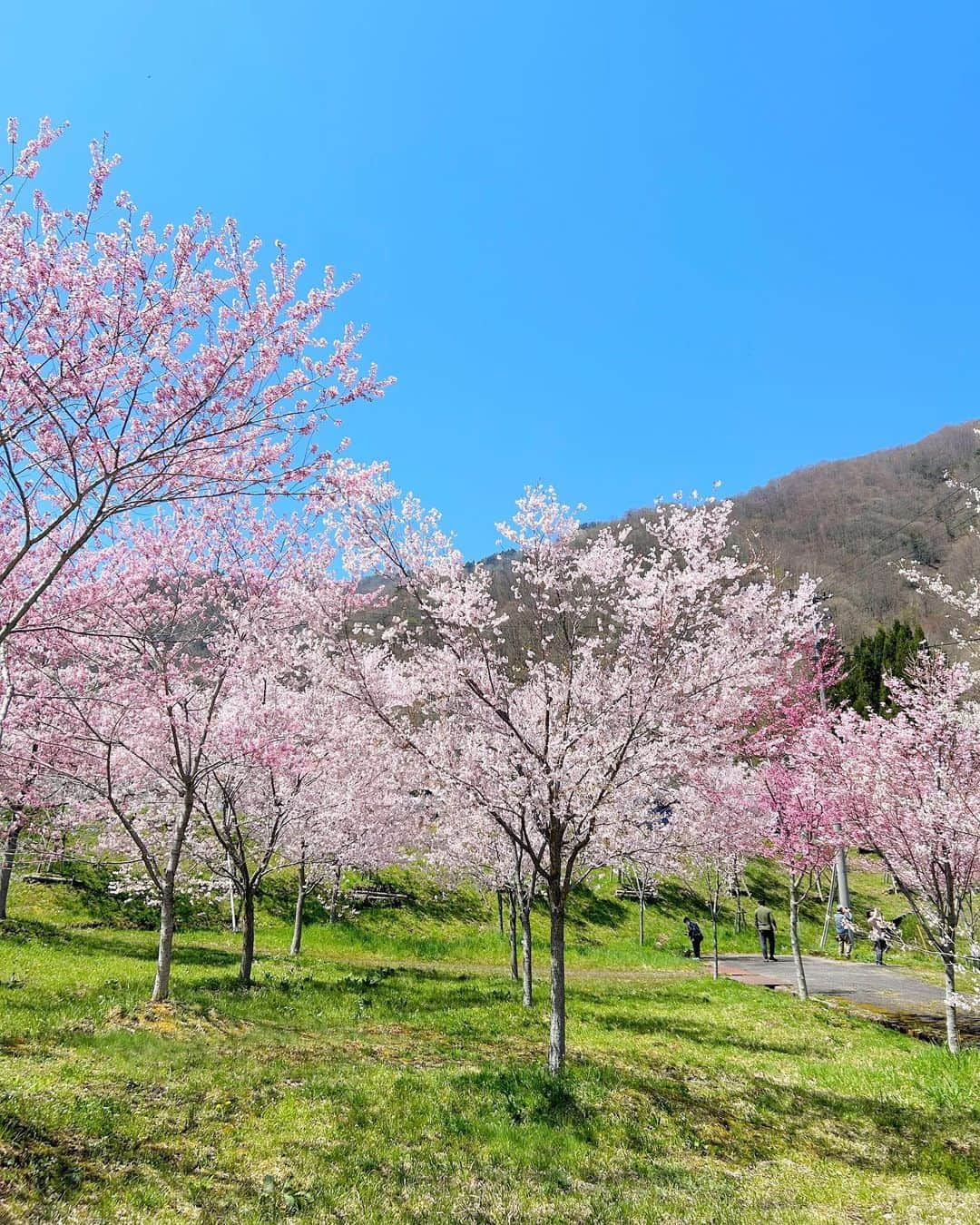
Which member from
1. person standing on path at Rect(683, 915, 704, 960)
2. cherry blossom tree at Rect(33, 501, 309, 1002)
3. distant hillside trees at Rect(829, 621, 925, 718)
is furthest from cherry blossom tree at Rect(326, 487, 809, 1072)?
distant hillside trees at Rect(829, 621, 925, 718)

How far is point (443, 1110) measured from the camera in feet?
23.6

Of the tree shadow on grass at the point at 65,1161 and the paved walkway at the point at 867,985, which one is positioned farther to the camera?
the paved walkway at the point at 867,985

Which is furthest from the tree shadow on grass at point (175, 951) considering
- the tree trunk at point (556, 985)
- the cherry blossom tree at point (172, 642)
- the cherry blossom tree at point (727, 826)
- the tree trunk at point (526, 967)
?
the cherry blossom tree at point (727, 826)

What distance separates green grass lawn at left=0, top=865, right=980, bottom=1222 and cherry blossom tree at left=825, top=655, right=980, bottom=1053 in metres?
2.11

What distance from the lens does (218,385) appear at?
6.61 meters

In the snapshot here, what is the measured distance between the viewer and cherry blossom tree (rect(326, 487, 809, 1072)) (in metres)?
8.69

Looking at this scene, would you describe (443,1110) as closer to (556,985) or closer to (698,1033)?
(556,985)

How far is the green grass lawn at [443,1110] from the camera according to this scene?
5.48m

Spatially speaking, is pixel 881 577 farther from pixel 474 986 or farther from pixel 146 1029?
pixel 146 1029

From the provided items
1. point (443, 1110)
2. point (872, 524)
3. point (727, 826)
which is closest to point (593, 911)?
point (727, 826)

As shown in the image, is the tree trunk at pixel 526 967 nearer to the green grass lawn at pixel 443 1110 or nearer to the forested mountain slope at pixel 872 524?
the green grass lawn at pixel 443 1110

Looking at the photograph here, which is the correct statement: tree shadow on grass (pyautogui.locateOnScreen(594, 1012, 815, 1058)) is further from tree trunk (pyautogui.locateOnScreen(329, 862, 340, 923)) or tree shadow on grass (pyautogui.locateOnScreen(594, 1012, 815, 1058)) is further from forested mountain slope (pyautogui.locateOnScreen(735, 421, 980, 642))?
forested mountain slope (pyautogui.locateOnScreen(735, 421, 980, 642))

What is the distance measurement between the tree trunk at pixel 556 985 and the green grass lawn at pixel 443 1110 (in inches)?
17.2

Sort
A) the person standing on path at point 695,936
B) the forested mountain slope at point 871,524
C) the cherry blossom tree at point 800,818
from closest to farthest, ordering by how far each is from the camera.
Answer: the cherry blossom tree at point 800,818 → the person standing on path at point 695,936 → the forested mountain slope at point 871,524
